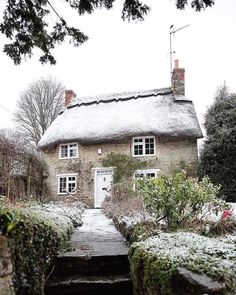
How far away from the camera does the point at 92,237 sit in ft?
21.8

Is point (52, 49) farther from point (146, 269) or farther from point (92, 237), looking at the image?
point (92, 237)

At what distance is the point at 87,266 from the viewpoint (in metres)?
4.79

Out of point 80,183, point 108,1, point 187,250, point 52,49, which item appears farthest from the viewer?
point 80,183

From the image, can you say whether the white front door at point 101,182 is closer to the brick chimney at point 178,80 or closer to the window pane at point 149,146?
the window pane at point 149,146

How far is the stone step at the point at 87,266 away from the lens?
475cm

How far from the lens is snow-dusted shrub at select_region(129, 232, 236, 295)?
108 inches

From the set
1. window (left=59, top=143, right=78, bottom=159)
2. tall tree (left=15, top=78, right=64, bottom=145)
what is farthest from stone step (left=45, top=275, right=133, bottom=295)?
tall tree (left=15, top=78, right=64, bottom=145)

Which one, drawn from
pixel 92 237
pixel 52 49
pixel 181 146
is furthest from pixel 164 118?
pixel 52 49

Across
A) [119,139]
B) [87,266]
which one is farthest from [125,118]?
[87,266]

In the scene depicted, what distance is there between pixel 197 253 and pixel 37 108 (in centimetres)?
2944

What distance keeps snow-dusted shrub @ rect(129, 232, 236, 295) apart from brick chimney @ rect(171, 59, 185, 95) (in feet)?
57.2

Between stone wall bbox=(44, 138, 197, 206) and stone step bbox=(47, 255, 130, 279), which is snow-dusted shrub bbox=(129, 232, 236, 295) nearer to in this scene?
stone step bbox=(47, 255, 130, 279)

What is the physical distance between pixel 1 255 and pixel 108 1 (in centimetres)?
336

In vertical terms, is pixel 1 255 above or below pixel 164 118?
below
